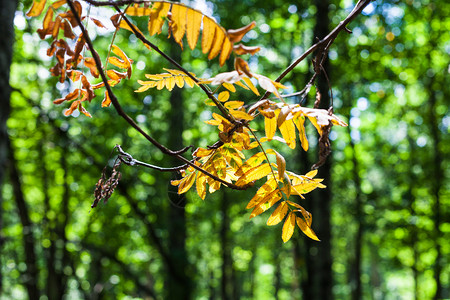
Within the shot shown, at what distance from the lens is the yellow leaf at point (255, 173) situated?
3.15 feet

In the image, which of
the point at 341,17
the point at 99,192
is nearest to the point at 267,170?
the point at 99,192

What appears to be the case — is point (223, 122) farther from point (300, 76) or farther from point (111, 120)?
point (111, 120)

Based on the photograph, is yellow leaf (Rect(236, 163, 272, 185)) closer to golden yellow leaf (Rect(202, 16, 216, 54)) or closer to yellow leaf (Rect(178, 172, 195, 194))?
yellow leaf (Rect(178, 172, 195, 194))

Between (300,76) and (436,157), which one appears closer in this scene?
(300,76)

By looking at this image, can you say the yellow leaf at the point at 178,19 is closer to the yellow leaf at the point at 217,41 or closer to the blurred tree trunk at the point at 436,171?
the yellow leaf at the point at 217,41

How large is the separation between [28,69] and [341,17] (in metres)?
10.1

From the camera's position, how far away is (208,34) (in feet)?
2.41

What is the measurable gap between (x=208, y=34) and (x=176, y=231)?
23.5ft

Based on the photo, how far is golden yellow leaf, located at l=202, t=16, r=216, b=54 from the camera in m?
0.73

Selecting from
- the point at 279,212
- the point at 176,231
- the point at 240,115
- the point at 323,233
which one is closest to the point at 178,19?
the point at 240,115

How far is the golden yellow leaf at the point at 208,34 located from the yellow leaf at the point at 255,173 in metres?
0.35

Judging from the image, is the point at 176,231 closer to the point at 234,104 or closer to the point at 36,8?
the point at 234,104

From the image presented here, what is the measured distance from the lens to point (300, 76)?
23.3ft

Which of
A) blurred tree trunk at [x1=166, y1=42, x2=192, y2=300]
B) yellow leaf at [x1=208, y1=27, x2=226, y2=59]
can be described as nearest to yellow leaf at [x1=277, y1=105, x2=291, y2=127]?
yellow leaf at [x1=208, y1=27, x2=226, y2=59]
